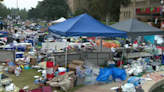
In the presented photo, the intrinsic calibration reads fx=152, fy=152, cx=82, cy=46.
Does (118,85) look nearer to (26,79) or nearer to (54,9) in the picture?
(26,79)

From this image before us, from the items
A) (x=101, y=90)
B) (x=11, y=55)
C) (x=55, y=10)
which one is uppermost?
(x=55, y=10)

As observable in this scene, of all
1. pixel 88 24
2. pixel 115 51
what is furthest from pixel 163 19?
pixel 88 24

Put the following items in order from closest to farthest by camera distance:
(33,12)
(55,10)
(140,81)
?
(140,81) < (55,10) < (33,12)

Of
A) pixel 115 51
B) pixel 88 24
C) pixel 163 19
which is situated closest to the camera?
pixel 88 24

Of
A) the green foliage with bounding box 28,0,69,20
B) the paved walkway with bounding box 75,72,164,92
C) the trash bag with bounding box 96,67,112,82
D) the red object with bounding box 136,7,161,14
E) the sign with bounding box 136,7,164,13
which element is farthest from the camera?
the green foliage with bounding box 28,0,69,20

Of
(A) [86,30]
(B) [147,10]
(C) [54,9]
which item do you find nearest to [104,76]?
(A) [86,30]

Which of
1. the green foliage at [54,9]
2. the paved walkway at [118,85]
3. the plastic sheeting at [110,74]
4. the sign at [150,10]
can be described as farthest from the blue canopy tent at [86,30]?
the green foliage at [54,9]

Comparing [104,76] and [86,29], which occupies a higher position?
[86,29]

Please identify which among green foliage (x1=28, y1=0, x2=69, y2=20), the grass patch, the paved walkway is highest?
green foliage (x1=28, y1=0, x2=69, y2=20)

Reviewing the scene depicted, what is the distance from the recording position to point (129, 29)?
7559 mm

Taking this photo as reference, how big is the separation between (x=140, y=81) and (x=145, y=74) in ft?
5.08

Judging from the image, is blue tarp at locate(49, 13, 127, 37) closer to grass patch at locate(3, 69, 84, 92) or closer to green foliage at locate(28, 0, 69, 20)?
grass patch at locate(3, 69, 84, 92)

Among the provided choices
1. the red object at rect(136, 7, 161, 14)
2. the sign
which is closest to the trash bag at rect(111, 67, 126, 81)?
the sign

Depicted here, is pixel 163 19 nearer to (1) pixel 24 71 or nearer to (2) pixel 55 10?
(1) pixel 24 71
